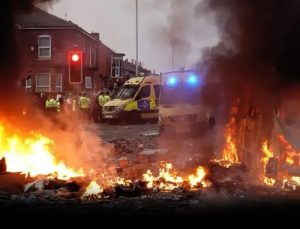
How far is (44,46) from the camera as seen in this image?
3606 cm

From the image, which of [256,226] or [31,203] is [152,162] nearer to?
[31,203]

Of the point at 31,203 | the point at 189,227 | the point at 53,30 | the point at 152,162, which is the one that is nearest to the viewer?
the point at 189,227

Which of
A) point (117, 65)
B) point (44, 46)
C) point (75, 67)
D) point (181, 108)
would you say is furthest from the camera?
point (117, 65)

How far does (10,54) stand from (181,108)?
265 inches

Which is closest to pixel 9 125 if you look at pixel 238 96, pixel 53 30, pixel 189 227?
pixel 238 96

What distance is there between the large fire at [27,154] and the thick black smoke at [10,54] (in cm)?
64

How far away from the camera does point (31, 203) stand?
7.52 meters

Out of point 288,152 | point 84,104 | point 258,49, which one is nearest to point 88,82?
point 84,104

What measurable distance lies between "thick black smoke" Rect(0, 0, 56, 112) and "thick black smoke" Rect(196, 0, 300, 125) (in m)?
4.02

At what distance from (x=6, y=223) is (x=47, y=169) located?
3.76m

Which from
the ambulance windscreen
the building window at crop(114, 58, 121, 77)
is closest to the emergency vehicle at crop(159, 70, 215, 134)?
the ambulance windscreen

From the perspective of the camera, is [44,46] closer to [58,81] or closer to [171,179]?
[58,81]

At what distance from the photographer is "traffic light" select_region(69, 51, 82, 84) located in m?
10.2

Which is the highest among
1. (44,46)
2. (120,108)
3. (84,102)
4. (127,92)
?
(44,46)
